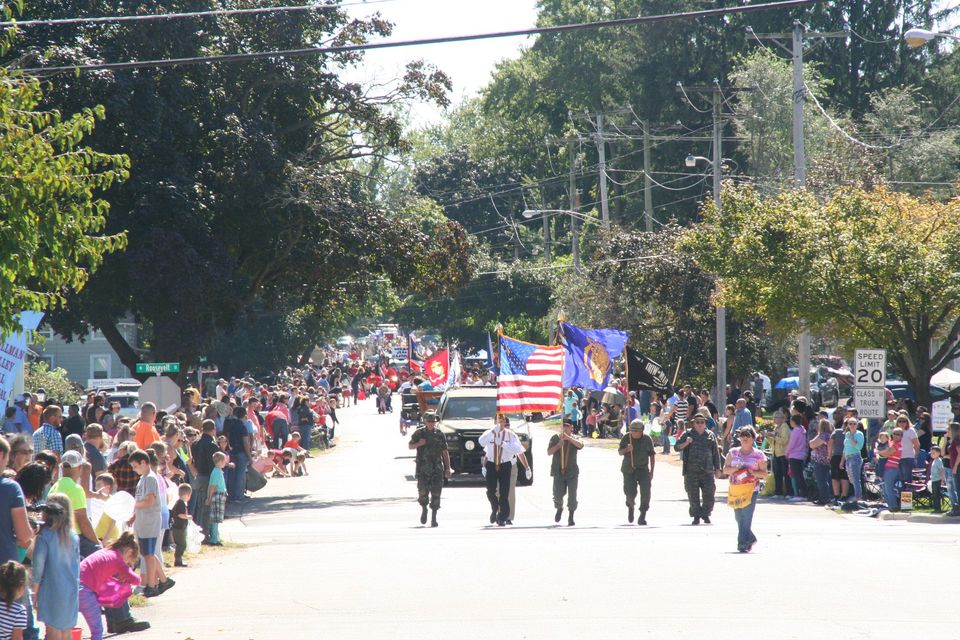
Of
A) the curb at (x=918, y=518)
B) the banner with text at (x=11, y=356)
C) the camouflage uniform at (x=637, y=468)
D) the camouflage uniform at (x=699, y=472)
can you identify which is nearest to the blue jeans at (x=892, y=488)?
the curb at (x=918, y=518)

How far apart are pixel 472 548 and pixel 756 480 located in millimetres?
3872

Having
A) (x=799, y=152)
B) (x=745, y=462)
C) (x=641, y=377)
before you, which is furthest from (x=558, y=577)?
(x=641, y=377)

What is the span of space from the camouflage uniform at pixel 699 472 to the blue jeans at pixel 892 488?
3598mm

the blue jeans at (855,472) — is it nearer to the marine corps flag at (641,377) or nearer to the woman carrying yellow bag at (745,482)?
the woman carrying yellow bag at (745,482)

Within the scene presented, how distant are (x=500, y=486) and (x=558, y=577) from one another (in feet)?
20.2

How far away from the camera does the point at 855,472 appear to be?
22781 mm

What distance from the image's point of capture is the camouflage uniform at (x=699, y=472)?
2044cm

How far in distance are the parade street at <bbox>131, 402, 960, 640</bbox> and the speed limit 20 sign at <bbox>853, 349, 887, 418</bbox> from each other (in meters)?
2.27

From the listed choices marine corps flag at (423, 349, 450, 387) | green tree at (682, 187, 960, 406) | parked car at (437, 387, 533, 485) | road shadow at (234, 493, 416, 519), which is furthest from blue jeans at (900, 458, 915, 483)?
marine corps flag at (423, 349, 450, 387)

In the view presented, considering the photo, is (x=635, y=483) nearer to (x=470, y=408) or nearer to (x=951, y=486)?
(x=951, y=486)

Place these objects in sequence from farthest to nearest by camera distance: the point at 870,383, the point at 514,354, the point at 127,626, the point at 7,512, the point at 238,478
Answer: the point at 514,354
the point at 238,478
the point at 870,383
the point at 127,626
the point at 7,512

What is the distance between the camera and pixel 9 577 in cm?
867

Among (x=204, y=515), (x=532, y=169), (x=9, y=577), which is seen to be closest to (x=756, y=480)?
(x=204, y=515)

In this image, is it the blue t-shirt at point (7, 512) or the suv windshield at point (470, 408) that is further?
the suv windshield at point (470, 408)
